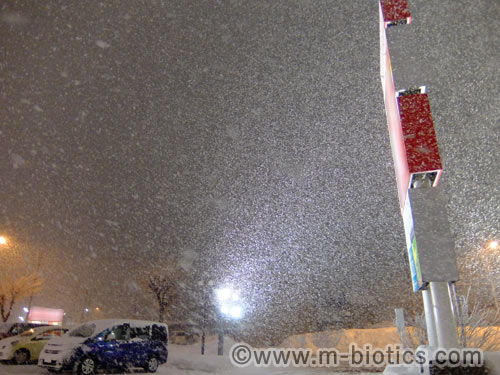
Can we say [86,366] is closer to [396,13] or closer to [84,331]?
[84,331]

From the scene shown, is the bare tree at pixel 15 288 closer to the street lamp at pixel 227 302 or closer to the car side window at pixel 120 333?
the street lamp at pixel 227 302

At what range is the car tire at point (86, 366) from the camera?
11672 millimetres

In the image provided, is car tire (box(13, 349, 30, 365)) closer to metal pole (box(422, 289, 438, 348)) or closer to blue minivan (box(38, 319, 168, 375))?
blue minivan (box(38, 319, 168, 375))

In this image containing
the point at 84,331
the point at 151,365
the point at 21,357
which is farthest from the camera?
the point at 21,357

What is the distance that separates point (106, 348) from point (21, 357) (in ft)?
14.4

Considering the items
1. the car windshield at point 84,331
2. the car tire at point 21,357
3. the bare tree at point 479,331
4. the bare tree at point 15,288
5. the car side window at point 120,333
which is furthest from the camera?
the bare tree at point 15,288

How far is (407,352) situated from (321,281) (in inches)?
1103

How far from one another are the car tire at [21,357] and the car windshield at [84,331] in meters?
3.17

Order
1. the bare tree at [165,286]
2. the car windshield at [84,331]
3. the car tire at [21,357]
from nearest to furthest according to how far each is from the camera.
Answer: the car windshield at [84,331] → the car tire at [21,357] → the bare tree at [165,286]

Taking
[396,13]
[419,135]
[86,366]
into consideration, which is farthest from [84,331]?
[396,13]

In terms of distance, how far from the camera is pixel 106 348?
1251 centimetres

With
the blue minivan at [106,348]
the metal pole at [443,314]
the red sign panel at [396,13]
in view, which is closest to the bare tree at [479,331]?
the metal pole at [443,314]

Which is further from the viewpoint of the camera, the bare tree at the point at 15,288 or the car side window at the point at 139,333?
the bare tree at the point at 15,288

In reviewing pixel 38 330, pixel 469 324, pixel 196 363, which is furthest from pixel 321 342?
pixel 38 330
